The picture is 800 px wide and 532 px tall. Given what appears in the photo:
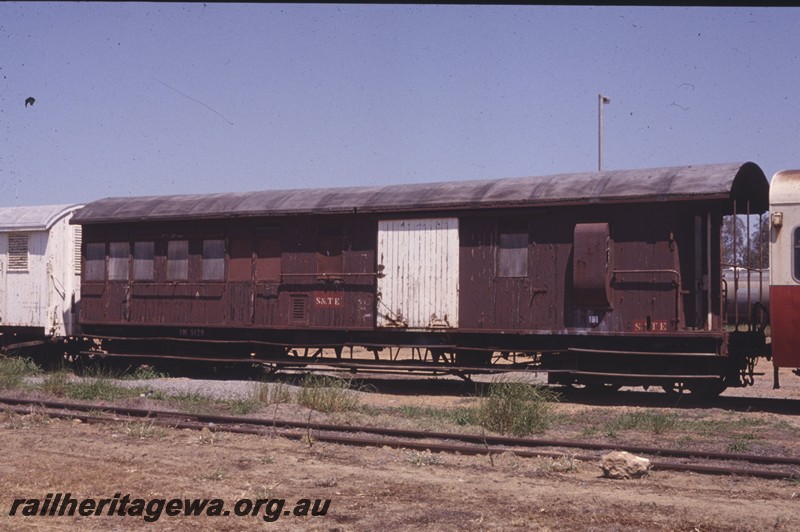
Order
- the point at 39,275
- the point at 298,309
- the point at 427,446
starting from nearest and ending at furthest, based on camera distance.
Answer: the point at 427,446, the point at 298,309, the point at 39,275

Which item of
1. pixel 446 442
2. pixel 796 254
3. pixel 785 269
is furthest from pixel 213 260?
pixel 796 254

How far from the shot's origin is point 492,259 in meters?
15.7

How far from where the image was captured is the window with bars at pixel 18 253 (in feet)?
67.4

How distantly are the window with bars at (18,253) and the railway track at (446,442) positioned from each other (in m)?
8.48

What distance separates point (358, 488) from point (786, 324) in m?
8.25

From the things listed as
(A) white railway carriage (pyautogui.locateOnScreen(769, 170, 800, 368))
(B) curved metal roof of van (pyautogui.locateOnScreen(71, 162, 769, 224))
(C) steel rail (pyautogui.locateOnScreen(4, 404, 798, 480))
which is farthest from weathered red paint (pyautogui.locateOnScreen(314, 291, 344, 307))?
(A) white railway carriage (pyautogui.locateOnScreen(769, 170, 800, 368))

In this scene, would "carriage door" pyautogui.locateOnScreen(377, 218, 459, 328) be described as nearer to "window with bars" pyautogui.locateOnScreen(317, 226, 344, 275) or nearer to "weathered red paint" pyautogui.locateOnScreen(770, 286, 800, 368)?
"window with bars" pyautogui.locateOnScreen(317, 226, 344, 275)

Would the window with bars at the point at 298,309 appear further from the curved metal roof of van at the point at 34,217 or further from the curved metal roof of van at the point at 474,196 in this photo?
the curved metal roof of van at the point at 34,217

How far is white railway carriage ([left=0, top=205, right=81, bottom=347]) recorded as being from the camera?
66.2 ft

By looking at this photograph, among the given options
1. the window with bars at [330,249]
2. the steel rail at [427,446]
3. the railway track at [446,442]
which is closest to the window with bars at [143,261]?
the window with bars at [330,249]

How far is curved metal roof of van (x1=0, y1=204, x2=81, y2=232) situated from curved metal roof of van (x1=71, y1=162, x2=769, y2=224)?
0.82 m

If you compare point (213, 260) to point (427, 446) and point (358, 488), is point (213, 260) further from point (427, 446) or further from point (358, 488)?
point (358, 488)

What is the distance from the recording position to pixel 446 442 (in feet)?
34.1

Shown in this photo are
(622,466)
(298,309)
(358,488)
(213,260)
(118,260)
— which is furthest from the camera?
(118,260)
